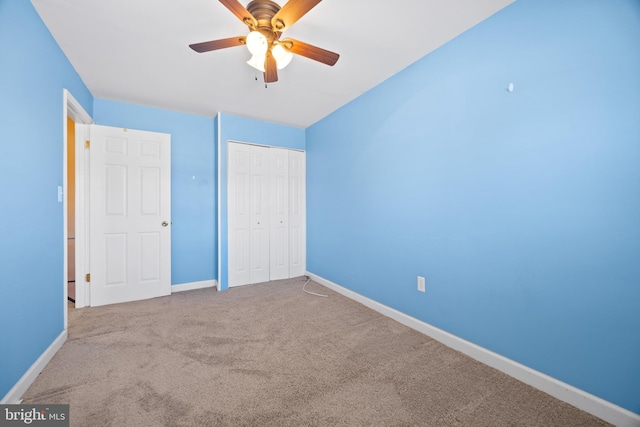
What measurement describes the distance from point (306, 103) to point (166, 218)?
2470mm

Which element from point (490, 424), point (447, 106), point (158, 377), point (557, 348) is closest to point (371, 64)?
point (447, 106)

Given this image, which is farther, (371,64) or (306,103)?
(306,103)

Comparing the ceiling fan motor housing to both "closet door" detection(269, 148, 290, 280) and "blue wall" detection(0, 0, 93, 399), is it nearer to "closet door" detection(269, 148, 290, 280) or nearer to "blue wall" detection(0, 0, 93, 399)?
"blue wall" detection(0, 0, 93, 399)

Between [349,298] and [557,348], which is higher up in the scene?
[557,348]

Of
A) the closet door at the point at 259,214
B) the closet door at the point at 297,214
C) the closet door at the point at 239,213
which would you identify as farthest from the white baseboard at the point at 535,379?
the closet door at the point at 239,213

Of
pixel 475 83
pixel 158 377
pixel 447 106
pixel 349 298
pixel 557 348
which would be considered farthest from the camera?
pixel 349 298

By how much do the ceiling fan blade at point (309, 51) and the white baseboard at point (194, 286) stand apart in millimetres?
3314

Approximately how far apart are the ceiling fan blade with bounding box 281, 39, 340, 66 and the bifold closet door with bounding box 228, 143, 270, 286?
2320mm

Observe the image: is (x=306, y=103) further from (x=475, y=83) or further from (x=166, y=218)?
(x=166, y=218)

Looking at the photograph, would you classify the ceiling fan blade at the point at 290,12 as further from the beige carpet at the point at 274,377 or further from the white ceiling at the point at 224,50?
the beige carpet at the point at 274,377

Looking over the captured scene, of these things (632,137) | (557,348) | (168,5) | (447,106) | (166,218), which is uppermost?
(168,5)

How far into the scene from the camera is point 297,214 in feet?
14.3

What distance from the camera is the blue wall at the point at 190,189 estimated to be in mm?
3609

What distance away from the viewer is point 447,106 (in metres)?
2.18
